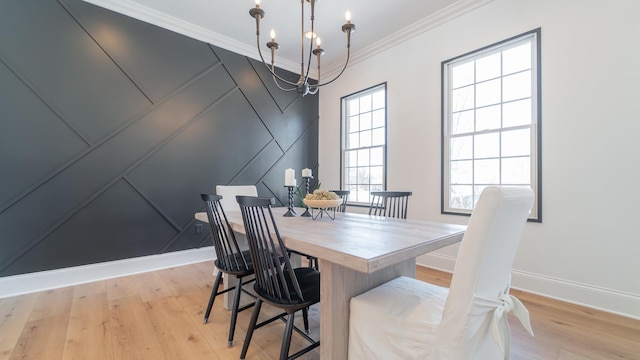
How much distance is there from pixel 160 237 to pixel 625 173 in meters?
4.47

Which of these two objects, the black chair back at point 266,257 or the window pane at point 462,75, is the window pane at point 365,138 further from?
the black chair back at point 266,257

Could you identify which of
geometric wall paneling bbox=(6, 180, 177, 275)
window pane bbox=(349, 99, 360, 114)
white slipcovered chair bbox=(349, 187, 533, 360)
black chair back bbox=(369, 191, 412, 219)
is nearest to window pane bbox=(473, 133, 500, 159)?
black chair back bbox=(369, 191, 412, 219)

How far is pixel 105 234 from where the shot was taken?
2.79 metres

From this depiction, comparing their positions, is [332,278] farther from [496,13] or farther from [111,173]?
[496,13]

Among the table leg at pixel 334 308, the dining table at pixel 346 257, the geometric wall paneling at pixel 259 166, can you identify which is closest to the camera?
the dining table at pixel 346 257

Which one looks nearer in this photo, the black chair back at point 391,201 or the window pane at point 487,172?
the black chair back at point 391,201

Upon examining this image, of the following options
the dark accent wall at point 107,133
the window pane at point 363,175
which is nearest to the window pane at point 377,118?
the window pane at point 363,175

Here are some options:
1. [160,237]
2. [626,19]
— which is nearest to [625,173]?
[626,19]

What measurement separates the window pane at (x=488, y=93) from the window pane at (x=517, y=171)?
65 cm

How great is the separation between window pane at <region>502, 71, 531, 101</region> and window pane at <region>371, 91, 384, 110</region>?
152 cm

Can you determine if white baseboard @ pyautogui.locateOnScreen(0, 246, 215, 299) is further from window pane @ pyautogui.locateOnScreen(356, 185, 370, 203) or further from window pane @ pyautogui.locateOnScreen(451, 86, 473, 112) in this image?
window pane @ pyautogui.locateOnScreen(451, 86, 473, 112)

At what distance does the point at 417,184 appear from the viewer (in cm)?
332

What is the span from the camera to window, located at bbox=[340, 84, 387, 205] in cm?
385

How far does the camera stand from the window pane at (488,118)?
2.76 meters
